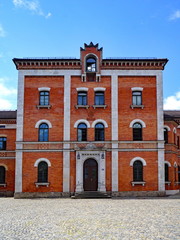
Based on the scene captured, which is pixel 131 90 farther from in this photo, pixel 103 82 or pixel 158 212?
pixel 158 212

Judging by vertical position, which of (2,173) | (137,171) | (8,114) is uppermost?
(8,114)

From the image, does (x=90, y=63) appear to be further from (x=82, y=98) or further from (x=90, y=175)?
(x=90, y=175)

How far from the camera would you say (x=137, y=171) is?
25828mm

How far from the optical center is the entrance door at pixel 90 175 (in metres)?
25.6

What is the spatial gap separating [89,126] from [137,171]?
214 inches

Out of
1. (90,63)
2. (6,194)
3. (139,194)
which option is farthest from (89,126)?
(6,194)

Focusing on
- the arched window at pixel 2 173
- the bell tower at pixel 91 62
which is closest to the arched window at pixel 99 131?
the bell tower at pixel 91 62

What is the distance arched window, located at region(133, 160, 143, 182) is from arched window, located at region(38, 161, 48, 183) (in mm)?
7266

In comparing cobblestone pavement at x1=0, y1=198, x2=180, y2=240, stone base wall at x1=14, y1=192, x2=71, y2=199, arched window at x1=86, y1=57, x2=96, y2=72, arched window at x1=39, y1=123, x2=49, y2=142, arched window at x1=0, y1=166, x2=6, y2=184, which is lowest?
stone base wall at x1=14, y1=192, x2=71, y2=199

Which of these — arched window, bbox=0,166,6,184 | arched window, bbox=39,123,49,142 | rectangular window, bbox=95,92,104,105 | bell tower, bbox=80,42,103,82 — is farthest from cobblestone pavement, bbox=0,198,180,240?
arched window, bbox=0,166,6,184

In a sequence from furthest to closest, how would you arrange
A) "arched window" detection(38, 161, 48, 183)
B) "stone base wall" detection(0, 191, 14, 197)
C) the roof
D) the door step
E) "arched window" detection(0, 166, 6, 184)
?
1. the roof
2. "arched window" detection(0, 166, 6, 184)
3. "stone base wall" detection(0, 191, 14, 197)
4. "arched window" detection(38, 161, 48, 183)
5. the door step

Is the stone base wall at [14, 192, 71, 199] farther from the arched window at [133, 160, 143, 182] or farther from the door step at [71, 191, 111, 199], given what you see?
the arched window at [133, 160, 143, 182]

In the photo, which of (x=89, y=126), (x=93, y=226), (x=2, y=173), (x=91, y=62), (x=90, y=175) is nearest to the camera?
(x=93, y=226)

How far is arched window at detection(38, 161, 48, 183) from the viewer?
25.7 meters
